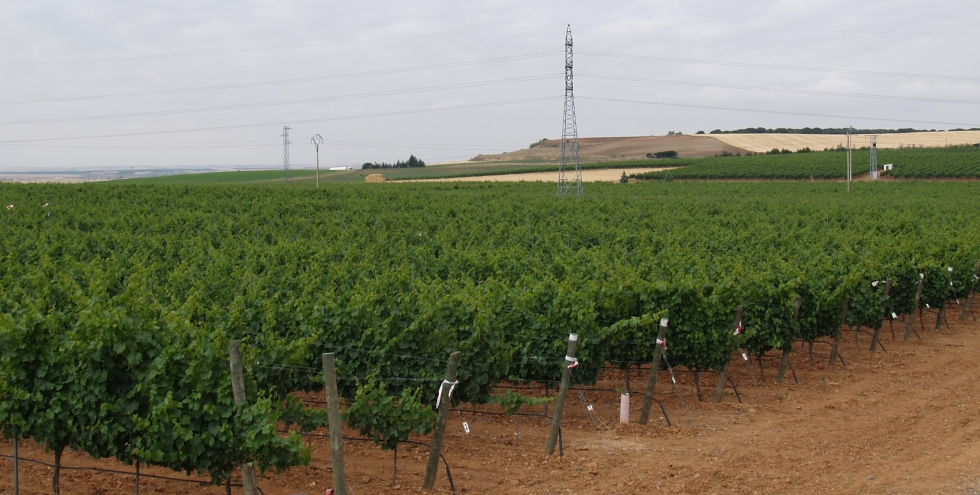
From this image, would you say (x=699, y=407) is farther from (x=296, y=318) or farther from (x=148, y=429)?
(x=148, y=429)

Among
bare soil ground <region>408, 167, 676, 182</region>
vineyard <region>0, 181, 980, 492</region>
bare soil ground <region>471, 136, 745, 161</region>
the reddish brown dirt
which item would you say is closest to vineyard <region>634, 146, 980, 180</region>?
bare soil ground <region>408, 167, 676, 182</region>

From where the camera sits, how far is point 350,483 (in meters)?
7.88

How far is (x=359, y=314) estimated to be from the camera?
8.88m

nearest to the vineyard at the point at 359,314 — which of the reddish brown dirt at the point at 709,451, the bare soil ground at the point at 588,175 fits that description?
the reddish brown dirt at the point at 709,451

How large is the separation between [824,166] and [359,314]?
2851 inches

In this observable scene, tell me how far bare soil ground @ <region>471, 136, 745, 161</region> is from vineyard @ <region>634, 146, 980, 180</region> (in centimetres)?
1351

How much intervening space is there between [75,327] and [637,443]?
585cm

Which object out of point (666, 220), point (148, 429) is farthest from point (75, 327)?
point (666, 220)

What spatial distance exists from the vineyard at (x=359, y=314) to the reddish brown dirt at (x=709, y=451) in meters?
0.54

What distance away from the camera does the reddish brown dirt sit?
7.86 m

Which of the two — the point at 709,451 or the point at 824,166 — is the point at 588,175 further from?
→ the point at 709,451

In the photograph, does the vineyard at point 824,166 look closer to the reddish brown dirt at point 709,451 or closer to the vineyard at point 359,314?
the vineyard at point 359,314

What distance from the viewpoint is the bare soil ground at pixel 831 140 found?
10119 centimetres

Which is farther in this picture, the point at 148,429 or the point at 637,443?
the point at 637,443
